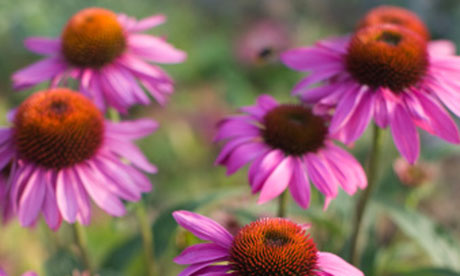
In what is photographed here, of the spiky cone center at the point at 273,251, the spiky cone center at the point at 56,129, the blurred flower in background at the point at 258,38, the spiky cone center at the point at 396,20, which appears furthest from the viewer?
the blurred flower in background at the point at 258,38

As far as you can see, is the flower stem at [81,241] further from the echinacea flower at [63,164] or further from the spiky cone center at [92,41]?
the spiky cone center at [92,41]

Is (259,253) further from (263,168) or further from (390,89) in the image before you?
(390,89)

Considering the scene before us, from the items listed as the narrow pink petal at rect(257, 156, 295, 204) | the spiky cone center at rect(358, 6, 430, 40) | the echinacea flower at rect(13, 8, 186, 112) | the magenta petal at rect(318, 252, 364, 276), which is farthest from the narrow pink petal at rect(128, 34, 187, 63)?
the magenta petal at rect(318, 252, 364, 276)

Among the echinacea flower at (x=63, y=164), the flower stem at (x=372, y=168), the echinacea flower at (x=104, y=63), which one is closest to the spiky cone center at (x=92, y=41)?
the echinacea flower at (x=104, y=63)

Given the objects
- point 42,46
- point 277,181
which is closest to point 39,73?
point 42,46

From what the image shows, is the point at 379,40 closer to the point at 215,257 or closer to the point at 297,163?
the point at 297,163

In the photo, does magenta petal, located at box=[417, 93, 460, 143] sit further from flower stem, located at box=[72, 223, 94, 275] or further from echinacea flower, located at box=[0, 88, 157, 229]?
flower stem, located at box=[72, 223, 94, 275]

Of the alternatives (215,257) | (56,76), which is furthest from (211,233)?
(56,76)
